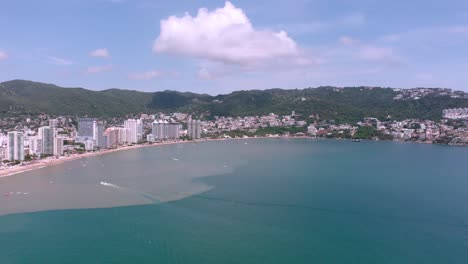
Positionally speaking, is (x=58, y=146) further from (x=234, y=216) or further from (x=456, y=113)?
(x=456, y=113)

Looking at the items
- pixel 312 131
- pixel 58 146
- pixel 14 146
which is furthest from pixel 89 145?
pixel 312 131

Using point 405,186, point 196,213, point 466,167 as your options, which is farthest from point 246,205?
point 466,167

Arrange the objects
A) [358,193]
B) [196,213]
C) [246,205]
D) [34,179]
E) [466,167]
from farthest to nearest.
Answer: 1. [466,167]
2. [34,179]
3. [358,193]
4. [246,205]
5. [196,213]

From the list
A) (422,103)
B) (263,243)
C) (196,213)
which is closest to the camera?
(263,243)

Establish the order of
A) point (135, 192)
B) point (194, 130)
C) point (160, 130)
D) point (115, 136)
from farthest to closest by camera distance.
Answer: point (194, 130) < point (160, 130) < point (115, 136) < point (135, 192)

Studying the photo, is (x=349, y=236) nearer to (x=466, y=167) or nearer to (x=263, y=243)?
(x=263, y=243)

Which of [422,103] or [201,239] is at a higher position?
[422,103]

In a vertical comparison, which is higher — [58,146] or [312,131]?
[312,131]
